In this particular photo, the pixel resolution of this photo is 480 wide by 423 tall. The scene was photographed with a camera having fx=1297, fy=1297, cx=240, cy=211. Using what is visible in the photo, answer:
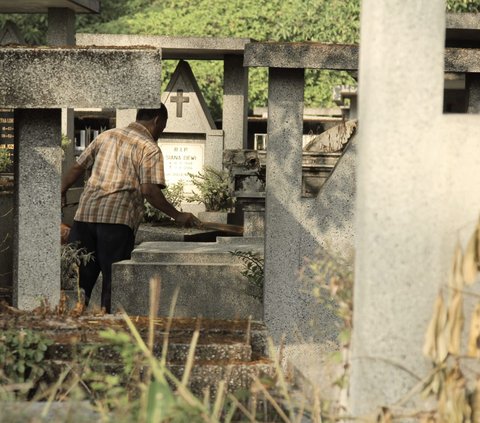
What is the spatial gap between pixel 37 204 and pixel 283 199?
1600 mm

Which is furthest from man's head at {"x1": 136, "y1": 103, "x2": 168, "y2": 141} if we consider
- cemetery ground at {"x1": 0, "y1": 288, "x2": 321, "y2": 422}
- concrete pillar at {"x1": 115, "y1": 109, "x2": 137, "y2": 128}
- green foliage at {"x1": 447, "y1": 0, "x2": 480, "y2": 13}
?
green foliage at {"x1": 447, "y1": 0, "x2": 480, "y2": 13}

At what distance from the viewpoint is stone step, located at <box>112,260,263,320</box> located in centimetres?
887

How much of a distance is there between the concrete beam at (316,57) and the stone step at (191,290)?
1771 mm

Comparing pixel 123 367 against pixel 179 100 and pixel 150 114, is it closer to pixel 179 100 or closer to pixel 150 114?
pixel 150 114

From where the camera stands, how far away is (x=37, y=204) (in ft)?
22.7

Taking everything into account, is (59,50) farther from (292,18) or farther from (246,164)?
(292,18)

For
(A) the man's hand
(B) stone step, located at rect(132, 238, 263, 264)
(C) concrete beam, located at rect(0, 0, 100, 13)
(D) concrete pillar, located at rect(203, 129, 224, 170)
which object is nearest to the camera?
(A) the man's hand

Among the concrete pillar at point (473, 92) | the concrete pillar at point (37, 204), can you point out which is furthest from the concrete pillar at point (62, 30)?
the concrete pillar at point (37, 204)

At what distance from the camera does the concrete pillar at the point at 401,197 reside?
4.07 metres

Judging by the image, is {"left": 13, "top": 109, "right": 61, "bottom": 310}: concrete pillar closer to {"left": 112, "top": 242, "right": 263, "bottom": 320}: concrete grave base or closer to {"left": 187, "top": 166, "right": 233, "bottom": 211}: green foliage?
{"left": 112, "top": 242, "right": 263, "bottom": 320}: concrete grave base

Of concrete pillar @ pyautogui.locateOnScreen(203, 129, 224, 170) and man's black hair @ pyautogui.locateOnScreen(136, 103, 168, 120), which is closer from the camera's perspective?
man's black hair @ pyautogui.locateOnScreen(136, 103, 168, 120)

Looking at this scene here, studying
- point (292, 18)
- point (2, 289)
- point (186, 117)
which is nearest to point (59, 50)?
point (2, 289)

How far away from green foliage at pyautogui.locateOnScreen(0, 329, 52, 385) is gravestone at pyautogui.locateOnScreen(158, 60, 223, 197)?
12995mm

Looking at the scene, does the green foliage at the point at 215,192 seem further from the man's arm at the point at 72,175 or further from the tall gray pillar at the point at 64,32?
the man's arm at the point at 72,175
